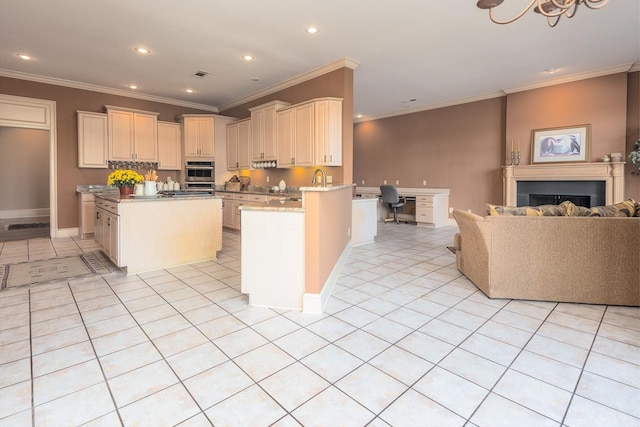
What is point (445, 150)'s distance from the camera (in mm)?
7910

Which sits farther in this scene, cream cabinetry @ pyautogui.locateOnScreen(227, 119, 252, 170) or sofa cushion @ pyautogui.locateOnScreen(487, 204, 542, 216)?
cream cabinetry @ pyautogui.locateOnScreen(227, 119, 252, 170)

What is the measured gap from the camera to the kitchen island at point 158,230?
3752 millimetres

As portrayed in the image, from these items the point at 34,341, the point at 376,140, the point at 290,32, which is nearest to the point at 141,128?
the point at 290,32

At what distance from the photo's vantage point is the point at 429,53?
15.8 feet

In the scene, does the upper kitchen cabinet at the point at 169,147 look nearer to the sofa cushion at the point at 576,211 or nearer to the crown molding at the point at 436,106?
the crown molding at the point at 436,106

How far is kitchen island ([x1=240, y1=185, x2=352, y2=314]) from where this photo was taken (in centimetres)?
272

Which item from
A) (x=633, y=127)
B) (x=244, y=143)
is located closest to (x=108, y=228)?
(x=244, y=143)

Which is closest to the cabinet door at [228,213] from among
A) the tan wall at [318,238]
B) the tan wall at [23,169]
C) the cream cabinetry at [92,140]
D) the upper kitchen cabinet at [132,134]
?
the upper kitchen cabinet at [132,134]

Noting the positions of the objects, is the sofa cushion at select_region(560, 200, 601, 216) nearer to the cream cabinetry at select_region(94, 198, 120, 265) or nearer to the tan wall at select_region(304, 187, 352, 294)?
the tan wall at select_region(304, 187, 352, 294)

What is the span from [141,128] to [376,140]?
6170 millimetres

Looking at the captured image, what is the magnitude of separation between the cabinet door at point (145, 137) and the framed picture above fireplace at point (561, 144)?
7.94 metres

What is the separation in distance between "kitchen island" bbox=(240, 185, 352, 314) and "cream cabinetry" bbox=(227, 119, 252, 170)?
13.8 feet

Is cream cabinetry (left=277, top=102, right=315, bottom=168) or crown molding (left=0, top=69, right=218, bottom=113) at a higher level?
crown molding (left=0, top=69, right=218, bottom=113)

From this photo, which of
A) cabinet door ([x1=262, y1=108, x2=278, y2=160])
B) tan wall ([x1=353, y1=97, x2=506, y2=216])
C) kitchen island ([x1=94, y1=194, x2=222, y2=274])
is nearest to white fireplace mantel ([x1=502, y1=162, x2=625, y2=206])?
tan wall ([x1=353, y1=97, x2=506, y2=216])
